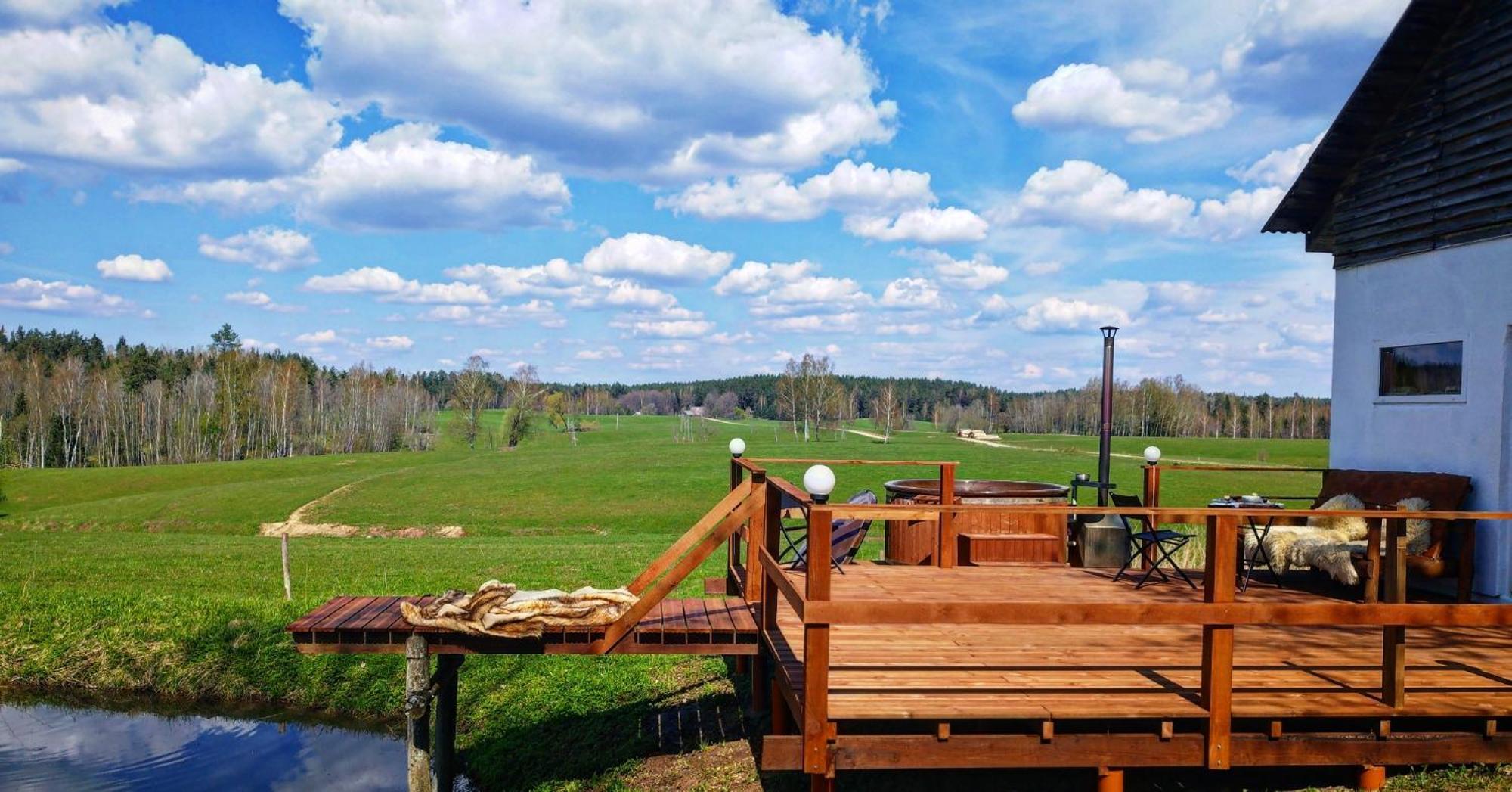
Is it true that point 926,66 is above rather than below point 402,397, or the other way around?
above

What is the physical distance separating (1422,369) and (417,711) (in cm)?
936

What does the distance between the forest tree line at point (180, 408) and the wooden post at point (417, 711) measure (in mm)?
58046

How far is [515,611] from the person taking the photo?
607 centimetres

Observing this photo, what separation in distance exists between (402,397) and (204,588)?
232ft

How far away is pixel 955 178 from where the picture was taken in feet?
74.2

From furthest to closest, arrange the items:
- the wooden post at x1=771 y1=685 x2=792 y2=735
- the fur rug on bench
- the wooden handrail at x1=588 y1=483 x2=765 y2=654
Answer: the fur rug on bench → the wooden handrail at x1=588 y1=483 x2=765 y2=654 → the wooden post at x1=771 y1=685 x2=792 y2=735

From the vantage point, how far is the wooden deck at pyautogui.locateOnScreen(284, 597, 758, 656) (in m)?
6.21

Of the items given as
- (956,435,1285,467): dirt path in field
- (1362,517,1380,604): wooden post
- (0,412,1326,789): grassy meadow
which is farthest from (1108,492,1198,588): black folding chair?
(956,435,1285,467): dirt path in field

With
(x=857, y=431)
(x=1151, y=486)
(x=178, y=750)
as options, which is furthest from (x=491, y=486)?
(x=857, y=431)

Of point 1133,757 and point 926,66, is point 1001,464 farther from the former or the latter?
point 1133,757

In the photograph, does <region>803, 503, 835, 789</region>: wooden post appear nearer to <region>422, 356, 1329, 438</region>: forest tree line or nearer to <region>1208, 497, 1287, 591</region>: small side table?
<region>1208, 497, 1287, 591</region>: small side table

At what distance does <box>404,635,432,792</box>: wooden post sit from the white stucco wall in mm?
8695

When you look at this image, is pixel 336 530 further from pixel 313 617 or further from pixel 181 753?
pixel 313 617

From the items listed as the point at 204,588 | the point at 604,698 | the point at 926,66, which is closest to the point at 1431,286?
the point at 604,698
